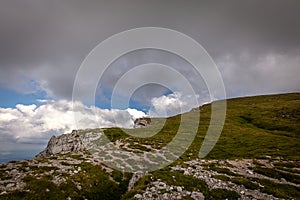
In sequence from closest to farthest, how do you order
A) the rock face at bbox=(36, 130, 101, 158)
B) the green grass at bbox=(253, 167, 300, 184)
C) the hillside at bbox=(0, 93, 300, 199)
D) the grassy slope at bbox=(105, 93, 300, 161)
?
the hillside at bbox=(0, 93, 300, 199), the green grass at bbox=(253, 167, 300, 184), the grassy slope at bbox=(105, 93, 300, 161), the rock face at bbox=(36, 130, 101, 158)

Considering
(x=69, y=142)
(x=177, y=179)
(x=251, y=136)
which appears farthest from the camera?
(x=251, y=136)

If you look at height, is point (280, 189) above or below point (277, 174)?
below

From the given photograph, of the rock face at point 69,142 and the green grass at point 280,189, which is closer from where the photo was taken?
the green grass at point 280,189

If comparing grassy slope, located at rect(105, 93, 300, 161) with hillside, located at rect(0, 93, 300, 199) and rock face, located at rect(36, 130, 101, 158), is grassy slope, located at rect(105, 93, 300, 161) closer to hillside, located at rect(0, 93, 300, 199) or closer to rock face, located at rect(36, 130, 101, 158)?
rock face, located at rect(36, 130, 101, 158)

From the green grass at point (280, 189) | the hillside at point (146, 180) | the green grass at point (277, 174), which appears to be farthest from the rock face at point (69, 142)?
the green grass at point (280, 189)

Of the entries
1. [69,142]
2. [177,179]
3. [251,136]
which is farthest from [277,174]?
[69,142]

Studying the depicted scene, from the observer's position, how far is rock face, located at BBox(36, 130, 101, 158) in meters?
61.3

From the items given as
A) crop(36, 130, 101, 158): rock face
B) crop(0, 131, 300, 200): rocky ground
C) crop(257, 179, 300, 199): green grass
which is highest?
crop(36, 130, 101, 158): rock face

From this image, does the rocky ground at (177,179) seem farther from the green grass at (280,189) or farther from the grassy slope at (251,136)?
the grassy slope at (251,136)

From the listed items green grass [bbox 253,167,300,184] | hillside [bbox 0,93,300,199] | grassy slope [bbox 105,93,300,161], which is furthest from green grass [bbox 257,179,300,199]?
grassy slope [bbox 105,93,300,161]

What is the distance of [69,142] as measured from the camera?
65.5 m

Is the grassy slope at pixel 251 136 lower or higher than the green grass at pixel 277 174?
higher

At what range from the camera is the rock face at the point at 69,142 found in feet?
201

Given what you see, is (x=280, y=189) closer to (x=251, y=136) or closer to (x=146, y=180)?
(x=146, y=180)
